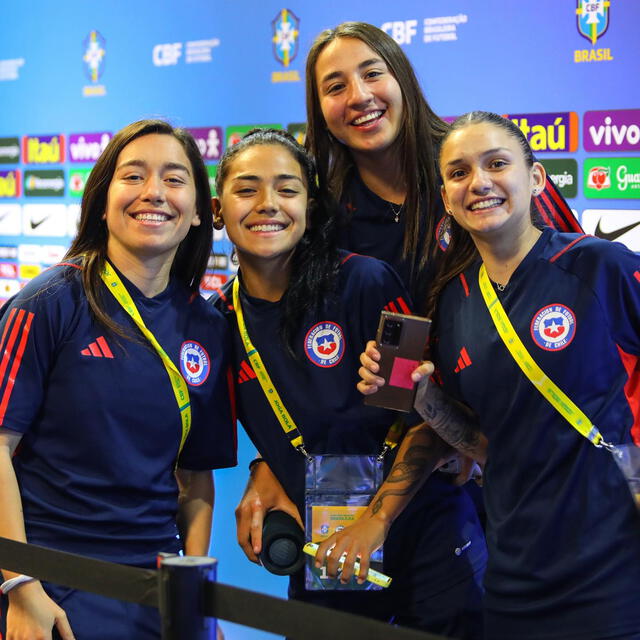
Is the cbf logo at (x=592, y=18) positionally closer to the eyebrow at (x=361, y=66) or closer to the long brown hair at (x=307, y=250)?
the eyebrow at (x=361, y=66)

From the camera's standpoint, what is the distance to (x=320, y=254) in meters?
2.21

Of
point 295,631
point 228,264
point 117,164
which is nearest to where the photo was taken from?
point 295,631

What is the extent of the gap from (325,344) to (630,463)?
29.6 inches

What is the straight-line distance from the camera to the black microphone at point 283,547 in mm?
2090

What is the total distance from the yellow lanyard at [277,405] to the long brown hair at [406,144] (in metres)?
0.45

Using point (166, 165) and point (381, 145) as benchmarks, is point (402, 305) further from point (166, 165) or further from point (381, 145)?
point (166, 165)

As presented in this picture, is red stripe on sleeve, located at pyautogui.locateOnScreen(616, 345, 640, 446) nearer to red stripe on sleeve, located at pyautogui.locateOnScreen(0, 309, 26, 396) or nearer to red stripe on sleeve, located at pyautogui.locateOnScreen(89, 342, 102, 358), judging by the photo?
red stripe on sleeve, located at pyautogui.locateOnScreen(89, 342, 102, 358)

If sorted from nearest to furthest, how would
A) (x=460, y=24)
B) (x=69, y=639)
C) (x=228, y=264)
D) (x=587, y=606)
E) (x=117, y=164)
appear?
(x=587, y=606)
(x=69, y=639)
(x=117, y=164)
(x=460, y=24)
(x=228, y=264)

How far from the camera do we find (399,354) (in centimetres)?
182

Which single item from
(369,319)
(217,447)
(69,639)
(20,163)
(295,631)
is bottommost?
(69,639)

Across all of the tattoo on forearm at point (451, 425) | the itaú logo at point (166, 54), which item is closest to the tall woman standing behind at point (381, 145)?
the tattoo on forearm at point (451, 425)

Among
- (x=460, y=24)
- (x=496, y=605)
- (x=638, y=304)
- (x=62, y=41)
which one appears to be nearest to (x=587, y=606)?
(x=496, y=605)

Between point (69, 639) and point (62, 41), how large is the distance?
4.55 m

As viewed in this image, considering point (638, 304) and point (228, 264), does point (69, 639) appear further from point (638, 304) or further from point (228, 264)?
point (228, 264)
